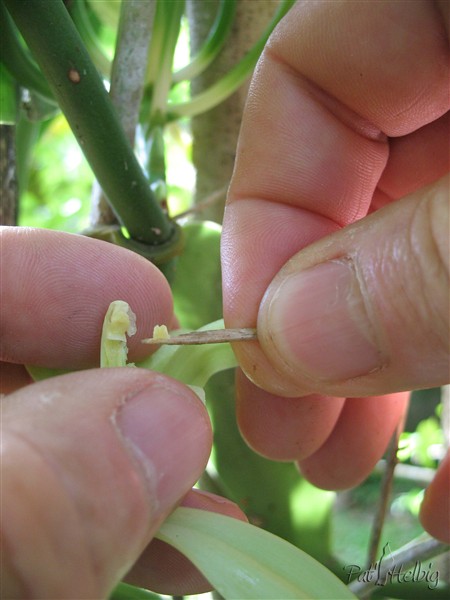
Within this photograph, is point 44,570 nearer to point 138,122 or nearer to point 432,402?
point 138,122

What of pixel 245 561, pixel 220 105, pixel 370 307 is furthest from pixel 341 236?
pixel 220 105

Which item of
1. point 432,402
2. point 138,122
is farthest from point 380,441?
point 432,402

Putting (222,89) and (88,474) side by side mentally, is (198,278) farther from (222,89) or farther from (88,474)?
(88,474)

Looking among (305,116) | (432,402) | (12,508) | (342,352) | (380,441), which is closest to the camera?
(12,508)

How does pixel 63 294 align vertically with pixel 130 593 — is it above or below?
above

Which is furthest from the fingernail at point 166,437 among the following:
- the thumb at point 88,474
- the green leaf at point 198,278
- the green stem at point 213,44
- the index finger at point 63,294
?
the green stem at point 213,44

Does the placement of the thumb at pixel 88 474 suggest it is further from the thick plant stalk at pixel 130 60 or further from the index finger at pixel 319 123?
the thick plant stalk at pixel 130 60
